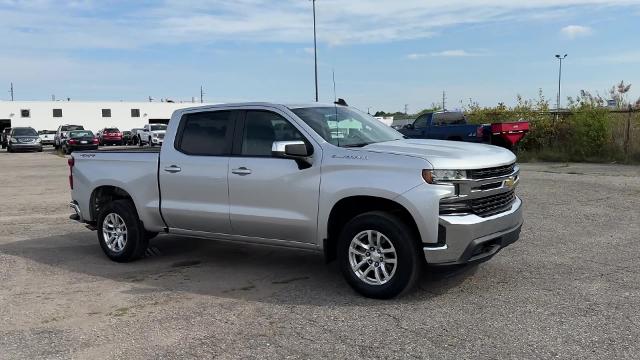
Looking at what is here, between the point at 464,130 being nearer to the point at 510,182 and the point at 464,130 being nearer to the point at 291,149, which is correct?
the point at 510,182

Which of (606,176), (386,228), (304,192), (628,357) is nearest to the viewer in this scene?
(628,357)

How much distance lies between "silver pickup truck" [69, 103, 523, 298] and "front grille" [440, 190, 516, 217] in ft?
0.03

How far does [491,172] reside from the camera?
539 centimetres

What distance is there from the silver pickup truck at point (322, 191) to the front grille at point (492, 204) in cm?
1

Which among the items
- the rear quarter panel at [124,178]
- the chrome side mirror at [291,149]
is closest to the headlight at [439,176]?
the chrome side mirror at [291,149]

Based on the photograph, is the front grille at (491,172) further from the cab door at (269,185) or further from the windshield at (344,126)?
the cab door at (269,185)

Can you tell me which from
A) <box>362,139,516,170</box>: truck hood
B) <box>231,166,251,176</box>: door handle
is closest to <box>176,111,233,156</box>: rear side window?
<box>231,166,251,176</box>: door handle

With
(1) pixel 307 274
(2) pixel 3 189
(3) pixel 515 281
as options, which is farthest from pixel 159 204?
(2) pixel 3 189

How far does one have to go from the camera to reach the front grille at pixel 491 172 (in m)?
5.21

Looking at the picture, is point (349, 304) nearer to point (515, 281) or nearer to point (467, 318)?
point (467, 318)

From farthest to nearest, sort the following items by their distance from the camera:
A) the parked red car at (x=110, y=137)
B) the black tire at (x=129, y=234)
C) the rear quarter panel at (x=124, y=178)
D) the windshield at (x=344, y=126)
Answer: the parked red car at (x=110, y=137) < the black tire at (x=129, y=234) < the rear quarter panel at (x=124, y=178) < the windshield at (x=344, y=126)

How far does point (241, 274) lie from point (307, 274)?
0.74 meters

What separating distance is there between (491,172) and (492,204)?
0.31 meters

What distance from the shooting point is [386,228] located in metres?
5.30
